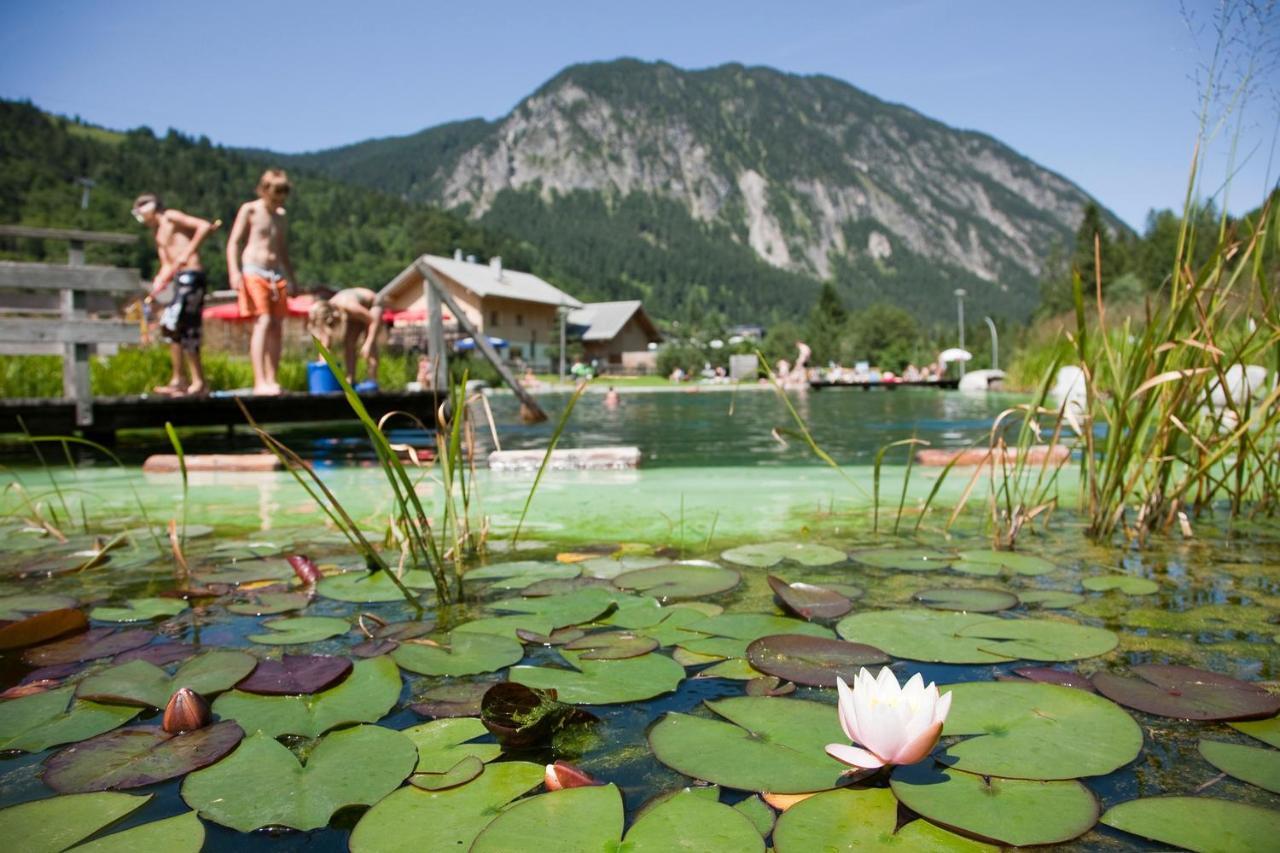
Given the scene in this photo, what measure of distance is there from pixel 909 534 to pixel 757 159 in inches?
7206

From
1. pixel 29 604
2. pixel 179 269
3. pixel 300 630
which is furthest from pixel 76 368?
pixel 300 630

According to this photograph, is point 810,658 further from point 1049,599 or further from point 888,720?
point 1049,599

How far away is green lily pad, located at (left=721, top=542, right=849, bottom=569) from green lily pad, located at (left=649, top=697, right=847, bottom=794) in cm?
92

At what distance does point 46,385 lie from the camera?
7.31 meters

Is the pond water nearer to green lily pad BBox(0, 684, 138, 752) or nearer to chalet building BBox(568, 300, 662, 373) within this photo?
green lily pad BBox(0, 684, 138, 752)

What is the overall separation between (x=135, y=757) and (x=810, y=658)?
37.6 inches

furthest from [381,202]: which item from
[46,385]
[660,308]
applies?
[46,385]

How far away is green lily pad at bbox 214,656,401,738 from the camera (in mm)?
1061

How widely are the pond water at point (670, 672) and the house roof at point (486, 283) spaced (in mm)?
34376

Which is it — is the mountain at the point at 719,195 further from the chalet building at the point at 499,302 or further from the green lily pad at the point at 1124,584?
the green lily pad at the point at 1124,584

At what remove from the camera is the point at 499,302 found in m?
38.2

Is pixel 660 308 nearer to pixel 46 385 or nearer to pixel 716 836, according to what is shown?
pixel 46 385

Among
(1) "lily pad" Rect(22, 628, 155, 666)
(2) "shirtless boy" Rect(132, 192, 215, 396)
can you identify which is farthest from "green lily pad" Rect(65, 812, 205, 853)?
(2) "shirtless boy" Rect(132, 192, 215, 396)

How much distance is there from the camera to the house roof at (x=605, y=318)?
145ft
